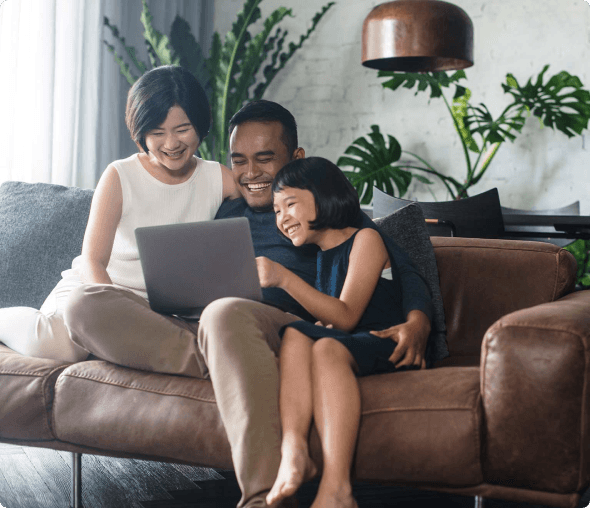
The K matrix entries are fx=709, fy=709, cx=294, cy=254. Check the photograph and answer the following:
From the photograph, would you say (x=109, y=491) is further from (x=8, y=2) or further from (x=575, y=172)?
(x=575, y=172)

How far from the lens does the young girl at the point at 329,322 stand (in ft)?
4.03

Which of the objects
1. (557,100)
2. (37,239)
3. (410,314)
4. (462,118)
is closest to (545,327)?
(410,314)

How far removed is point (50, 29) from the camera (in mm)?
3342

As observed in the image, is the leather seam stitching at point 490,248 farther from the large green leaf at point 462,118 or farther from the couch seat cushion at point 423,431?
the large green leaf at point 462,118

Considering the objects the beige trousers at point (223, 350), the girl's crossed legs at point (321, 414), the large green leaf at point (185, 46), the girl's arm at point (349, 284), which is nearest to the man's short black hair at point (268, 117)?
the girl's arm at point (349, 284)

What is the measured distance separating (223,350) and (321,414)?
0.21m

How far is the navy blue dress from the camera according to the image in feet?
4.58

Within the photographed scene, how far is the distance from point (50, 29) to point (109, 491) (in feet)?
7.87

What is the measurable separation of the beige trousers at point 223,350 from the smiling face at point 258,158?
0.48 meters

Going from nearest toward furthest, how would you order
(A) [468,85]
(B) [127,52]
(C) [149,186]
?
(C) [149,186] < (B) [127,52] < (A) [468,85]

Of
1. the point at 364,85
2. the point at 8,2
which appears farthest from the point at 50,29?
the point at 364,85

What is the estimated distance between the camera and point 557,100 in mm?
3369

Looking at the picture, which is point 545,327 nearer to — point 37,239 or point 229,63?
point 37,239

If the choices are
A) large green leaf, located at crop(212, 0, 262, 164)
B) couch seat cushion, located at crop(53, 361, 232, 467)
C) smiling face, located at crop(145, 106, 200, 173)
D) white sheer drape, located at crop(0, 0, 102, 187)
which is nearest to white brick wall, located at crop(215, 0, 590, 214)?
large green leaf, located at crop(212, 0, 262, 164)
